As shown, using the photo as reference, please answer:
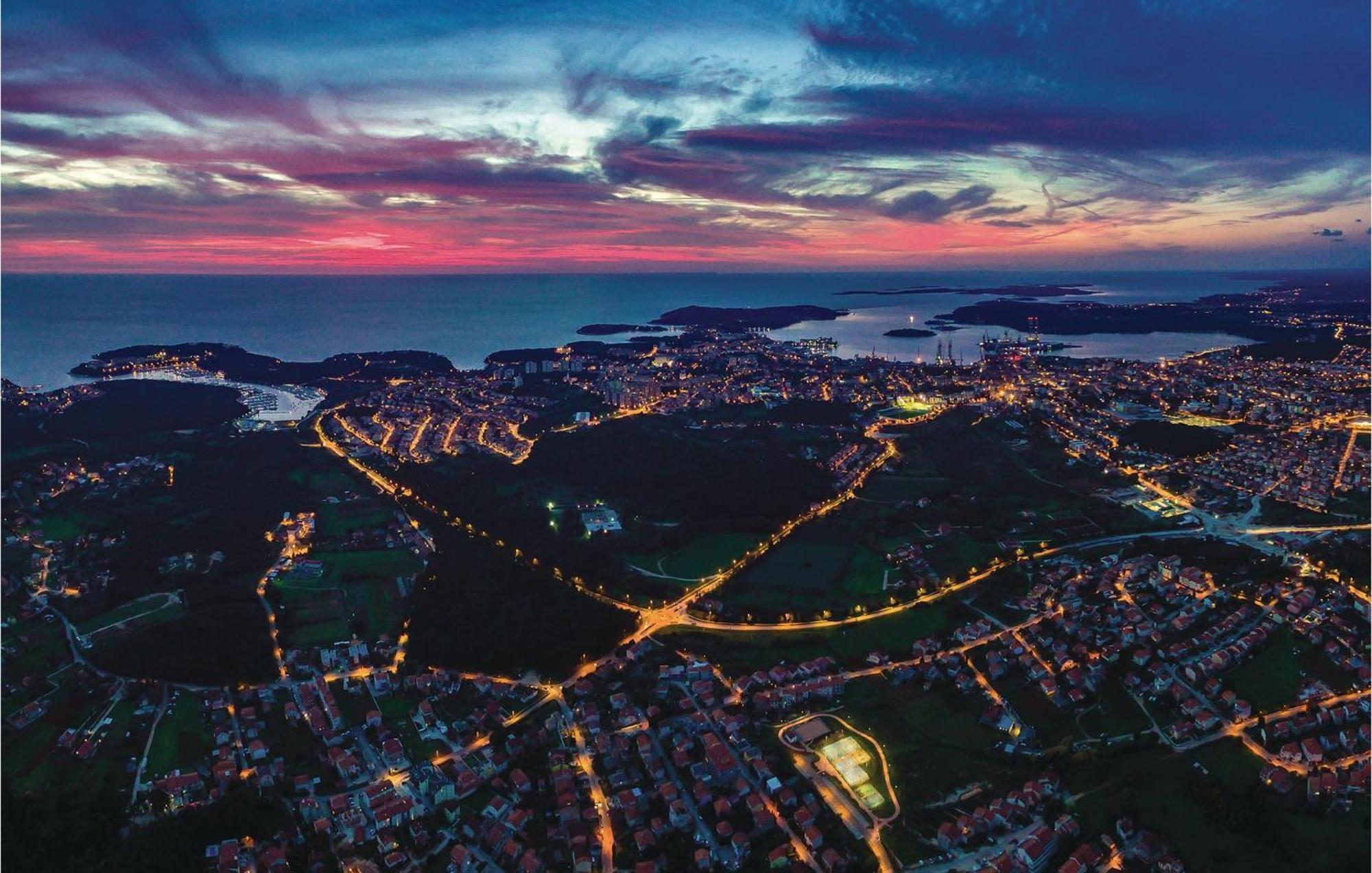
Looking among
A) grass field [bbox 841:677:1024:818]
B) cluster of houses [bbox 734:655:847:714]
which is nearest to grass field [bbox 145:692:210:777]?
cluster of houses [bbox 734:655:847:714]

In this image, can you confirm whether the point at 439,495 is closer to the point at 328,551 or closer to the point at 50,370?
the point at 328,551

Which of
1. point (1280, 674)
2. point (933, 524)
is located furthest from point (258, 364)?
point (1280, 674)

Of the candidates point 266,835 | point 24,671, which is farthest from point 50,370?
point 266,835

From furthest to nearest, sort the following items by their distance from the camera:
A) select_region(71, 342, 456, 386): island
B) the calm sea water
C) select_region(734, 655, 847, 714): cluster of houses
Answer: the calm sea water, select_region(71, 342, 456, 386): island, select_region(734, 655, 847, 714): cluster of houses

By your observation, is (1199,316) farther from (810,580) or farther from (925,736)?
(925,736)

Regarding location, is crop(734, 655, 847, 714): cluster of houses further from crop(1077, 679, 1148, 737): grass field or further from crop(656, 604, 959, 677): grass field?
crop(1077, 679, 1148, 737): grass field

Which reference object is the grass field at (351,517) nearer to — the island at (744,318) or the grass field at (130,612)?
the grass field at (130,612)
